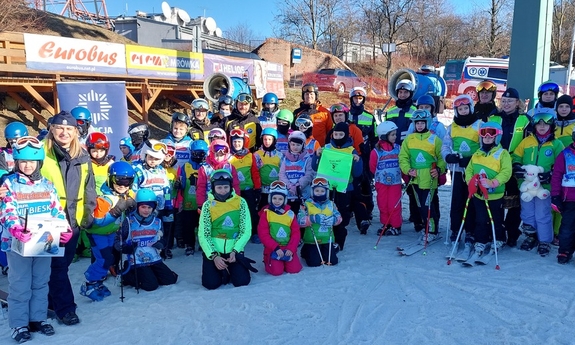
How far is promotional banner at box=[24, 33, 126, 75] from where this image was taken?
11.0 metres

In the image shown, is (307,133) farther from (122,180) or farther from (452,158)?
(122,180)

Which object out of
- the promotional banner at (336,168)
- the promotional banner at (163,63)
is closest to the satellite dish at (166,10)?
the promotional banner at (163,63)

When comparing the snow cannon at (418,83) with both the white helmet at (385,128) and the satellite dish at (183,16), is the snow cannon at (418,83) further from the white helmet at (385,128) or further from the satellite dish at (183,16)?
the satellite dish at (183,16)

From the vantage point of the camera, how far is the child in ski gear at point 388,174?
22.7 feet

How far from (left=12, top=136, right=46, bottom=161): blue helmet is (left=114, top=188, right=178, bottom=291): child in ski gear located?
1.51 metres

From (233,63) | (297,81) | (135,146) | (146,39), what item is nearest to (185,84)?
(233,63)

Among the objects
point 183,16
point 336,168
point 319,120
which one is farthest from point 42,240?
point 183,16

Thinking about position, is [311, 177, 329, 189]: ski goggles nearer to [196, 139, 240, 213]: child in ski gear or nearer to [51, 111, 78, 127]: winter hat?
[196, 139, 240, 213]: child in ski gear

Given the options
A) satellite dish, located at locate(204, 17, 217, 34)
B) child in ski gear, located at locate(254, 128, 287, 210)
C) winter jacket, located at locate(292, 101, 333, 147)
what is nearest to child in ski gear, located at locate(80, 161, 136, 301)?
child in ski gear, located at locate(254, 128, 287, 210)

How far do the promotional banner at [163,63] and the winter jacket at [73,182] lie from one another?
989 cm

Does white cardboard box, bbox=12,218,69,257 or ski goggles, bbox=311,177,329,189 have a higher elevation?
ski goggles, bbox=311,177,329,189

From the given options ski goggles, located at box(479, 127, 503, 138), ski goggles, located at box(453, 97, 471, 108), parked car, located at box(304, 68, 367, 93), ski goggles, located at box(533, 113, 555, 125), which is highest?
parked car, located at box(304, 68, 367, 93)

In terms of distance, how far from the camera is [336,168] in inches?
252

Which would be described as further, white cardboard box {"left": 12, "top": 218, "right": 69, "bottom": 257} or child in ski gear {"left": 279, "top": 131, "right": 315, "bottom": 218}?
child in ski gear {"left": 279, "top": 131, "right": 315, "bottom": 218}
